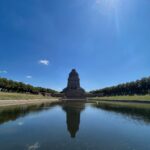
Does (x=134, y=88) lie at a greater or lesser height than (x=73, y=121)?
greater

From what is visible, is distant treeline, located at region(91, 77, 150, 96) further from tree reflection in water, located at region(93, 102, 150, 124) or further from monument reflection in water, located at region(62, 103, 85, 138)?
monument reflection in water, located at region(62, 103, 85, 138)

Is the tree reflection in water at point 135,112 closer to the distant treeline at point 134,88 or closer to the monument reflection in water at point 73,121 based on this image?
the monument reflection in water at point 73,121

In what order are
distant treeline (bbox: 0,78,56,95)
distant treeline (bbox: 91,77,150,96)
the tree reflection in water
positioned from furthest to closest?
1. distant treeline (bbox: 91,77,150,96)
2. distant treeline (bbox: 0,78,56,95)
3. the tree reflection in water

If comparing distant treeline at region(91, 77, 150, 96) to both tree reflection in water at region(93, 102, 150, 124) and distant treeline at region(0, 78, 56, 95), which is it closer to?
tree reflection in water at region(93, 102, 150, 124)

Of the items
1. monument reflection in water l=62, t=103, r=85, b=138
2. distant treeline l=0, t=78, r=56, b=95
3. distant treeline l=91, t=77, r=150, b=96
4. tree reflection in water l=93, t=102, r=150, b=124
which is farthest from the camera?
distant treeline l=91, t=77, r=150, b=96

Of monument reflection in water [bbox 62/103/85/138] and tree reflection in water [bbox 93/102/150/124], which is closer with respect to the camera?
monument reflection in water [bbox 62/103/85/138]

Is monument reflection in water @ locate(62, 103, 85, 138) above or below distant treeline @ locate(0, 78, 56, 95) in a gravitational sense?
below

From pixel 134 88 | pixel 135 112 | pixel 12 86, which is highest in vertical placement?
pixel 134 88

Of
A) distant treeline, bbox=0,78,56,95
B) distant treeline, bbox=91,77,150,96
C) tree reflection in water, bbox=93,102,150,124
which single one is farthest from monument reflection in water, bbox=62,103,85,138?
distant treeline, bbox=91,77,150,96

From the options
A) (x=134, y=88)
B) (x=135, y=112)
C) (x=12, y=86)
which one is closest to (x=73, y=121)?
(x=135, y=112)

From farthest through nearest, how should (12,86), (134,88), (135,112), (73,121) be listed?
(134,88) → (12,86) → (135,112) → (73,121)

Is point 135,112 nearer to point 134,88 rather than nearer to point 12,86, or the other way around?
point 134,88

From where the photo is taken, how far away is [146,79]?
102188 millimetres

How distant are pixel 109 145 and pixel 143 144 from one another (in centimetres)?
286
